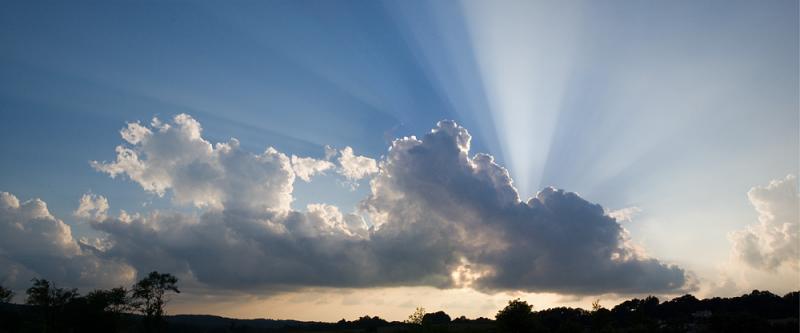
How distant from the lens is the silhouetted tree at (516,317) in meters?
112

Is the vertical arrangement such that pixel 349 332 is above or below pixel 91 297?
below

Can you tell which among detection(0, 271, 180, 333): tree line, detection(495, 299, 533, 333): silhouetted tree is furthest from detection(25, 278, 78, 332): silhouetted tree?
detection(495, 299, 533, 333): silhouetted tree

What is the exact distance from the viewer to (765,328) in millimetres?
97188

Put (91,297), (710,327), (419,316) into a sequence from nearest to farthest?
Answer: (710,327)
(91,297)
(419,316)

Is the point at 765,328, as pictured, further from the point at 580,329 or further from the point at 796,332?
the point at 580,329

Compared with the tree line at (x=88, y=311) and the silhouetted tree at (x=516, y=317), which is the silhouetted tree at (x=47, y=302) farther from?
the silhouetted tree at (x=516, y=317)

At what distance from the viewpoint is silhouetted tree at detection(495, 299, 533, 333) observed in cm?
11175

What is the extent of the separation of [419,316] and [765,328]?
9129cm

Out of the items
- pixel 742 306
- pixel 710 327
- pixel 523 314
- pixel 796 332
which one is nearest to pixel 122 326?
pixel 523 314

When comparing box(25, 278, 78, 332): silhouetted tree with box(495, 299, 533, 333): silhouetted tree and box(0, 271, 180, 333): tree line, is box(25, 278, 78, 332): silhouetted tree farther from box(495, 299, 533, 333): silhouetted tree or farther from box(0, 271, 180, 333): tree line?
box(495, 299, 533, 333): silhouetted tree

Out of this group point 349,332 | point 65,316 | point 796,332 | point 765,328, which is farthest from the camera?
point 349,332

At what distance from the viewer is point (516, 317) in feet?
370

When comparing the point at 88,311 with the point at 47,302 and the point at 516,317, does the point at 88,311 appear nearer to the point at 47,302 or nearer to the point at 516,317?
the point at 47,302

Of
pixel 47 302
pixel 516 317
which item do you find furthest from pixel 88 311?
pixel 516 317
